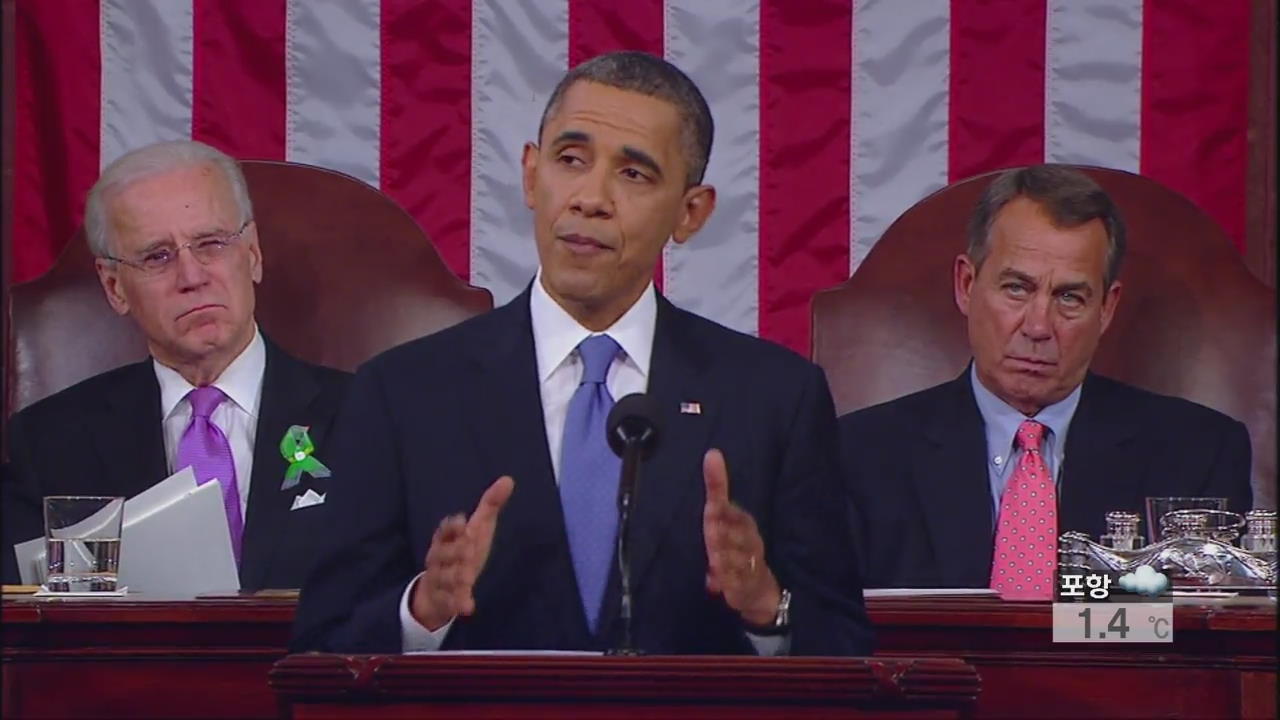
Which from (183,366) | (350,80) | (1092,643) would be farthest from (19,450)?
(1092,643)

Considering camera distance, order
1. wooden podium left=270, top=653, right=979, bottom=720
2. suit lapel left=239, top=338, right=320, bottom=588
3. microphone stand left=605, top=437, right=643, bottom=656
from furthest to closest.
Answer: suit lapel left=239, top=338, right=320, bottom=588
microphone stand left=605, top=437, right=643, bottom=656
wooden podium left=270, top=653, right=979, bottom=720

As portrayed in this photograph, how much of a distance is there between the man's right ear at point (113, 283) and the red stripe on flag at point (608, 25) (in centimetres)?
119

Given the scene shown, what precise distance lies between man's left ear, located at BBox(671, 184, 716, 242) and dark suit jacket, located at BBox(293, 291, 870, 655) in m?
0.22

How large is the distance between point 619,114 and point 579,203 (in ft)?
0.46

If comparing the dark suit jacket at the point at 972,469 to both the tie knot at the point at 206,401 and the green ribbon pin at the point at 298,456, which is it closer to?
the green ribbon pin at the point at 298,456

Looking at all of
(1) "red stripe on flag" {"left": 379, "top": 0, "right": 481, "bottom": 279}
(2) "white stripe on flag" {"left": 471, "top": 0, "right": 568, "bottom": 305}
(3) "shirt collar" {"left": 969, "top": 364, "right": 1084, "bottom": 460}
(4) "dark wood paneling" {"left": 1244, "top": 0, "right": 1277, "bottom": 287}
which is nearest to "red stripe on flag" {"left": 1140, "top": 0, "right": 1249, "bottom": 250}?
(4) "dark wood paneling" {"left": 1244, "top": 0, "right": 1277, "bottom": 287}

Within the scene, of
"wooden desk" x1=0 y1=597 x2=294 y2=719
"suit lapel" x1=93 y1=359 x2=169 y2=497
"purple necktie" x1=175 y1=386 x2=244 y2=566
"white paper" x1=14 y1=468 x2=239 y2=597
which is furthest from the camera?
"suit lapel" x1=93 y1=359 x2=169 y2=497

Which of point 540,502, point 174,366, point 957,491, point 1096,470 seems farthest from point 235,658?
point 1096,470

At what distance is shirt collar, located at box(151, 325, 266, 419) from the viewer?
12.8 feet

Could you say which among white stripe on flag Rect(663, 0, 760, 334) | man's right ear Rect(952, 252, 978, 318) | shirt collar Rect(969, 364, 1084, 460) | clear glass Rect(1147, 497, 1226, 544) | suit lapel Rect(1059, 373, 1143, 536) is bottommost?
clear glass Rect(1147, 497, 1226, 544)

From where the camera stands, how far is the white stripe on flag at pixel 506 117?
4688 mm

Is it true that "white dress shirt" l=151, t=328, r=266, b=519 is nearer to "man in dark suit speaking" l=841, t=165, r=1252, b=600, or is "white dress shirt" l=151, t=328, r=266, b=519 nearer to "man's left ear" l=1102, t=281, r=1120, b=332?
"man in dark suit speaking" l=841, t=165, r=1252, b=600

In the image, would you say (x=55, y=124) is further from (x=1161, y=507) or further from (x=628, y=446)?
(x=628, y=446)

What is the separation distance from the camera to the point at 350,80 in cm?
471
